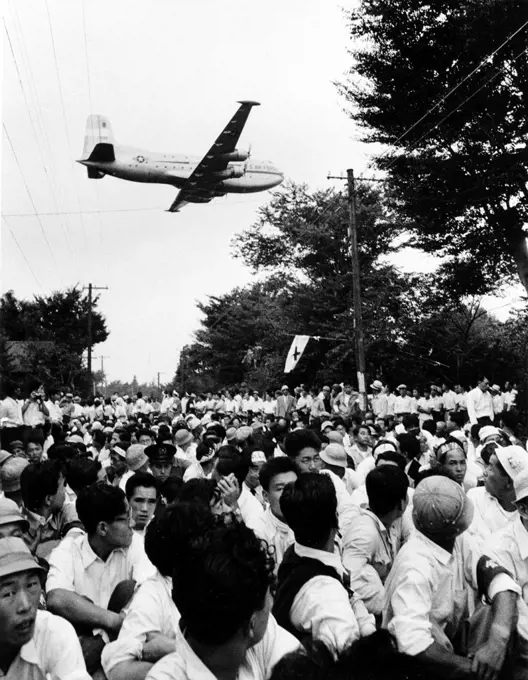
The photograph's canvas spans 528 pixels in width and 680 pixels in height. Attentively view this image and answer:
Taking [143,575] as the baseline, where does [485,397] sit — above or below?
above

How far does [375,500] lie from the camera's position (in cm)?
449

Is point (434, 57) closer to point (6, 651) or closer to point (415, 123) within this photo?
point (415, 123)

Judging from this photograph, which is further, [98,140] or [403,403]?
[98,140]

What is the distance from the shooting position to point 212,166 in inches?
1012

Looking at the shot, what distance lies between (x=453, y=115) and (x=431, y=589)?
1871cm

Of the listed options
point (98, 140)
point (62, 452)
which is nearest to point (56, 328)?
point (98, 140)

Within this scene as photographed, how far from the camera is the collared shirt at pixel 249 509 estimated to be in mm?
5233

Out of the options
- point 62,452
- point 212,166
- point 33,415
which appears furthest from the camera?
point 212,166

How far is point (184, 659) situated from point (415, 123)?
19957 mm

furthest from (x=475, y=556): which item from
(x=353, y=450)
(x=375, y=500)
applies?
(x=353, y=450)

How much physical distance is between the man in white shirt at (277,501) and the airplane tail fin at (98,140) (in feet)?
71.3

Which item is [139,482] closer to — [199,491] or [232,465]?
[199,491]

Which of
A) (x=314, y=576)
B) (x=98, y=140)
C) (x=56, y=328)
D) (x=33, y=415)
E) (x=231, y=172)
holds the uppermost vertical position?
(x=98, y=140)

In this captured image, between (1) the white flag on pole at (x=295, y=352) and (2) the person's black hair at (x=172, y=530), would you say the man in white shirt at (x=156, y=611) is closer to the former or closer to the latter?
(2) the person's black hair at (x=172, y=530)
